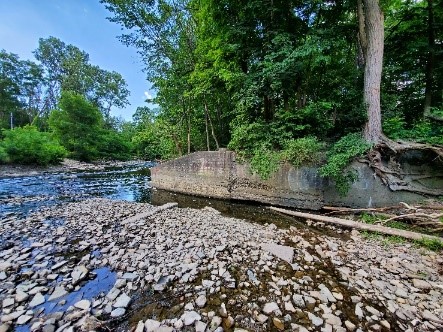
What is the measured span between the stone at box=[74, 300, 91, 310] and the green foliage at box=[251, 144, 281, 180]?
5971 mm

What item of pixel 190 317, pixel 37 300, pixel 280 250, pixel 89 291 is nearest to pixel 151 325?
pixel 190 317

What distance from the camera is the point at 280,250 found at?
3672 mm

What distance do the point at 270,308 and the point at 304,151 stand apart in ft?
17.1

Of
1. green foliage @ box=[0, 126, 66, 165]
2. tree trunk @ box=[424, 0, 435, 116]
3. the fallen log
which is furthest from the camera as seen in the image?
green foliage @ box=[0, 126, 66, 165]

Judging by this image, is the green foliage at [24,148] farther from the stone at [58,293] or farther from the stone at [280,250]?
the stone at [280,250]

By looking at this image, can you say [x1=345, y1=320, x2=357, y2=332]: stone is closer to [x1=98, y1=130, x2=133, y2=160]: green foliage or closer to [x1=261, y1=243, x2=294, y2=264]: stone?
[x1=261, y1=243, x2=294, y2=264]: stone

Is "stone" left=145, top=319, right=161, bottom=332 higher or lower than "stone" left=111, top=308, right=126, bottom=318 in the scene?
lower

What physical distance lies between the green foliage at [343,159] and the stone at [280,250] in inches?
130

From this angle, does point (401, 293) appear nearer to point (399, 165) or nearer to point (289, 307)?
point (289, 307)

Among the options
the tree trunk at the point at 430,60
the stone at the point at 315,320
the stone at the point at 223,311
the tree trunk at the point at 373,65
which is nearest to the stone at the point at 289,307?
the stone at the point at 315,320

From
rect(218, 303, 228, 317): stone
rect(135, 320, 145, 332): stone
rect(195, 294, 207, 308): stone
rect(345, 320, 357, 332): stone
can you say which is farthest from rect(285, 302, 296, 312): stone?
rect(135, 320, 145, 332): stone

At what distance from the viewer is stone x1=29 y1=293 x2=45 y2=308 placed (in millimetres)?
2275

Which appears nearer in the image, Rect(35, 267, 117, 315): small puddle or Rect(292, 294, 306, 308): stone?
Rect(35, 267, 117, 315): small puddle

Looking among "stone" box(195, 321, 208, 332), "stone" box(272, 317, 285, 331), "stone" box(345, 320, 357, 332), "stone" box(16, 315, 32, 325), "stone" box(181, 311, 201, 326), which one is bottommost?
"stone" box(345, 320, 357, 332)
